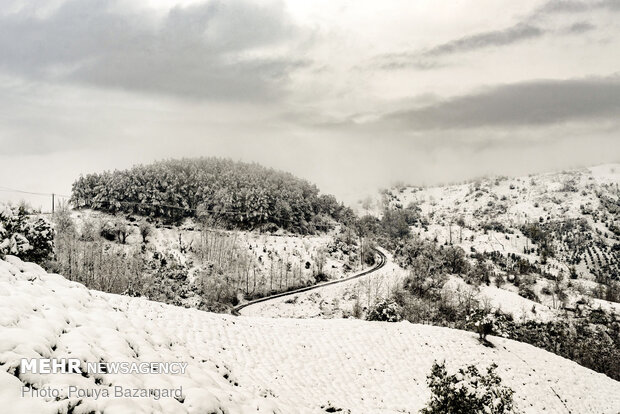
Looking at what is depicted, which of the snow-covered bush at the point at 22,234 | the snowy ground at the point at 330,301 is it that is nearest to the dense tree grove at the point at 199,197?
the snowy ground at the point at 330,301

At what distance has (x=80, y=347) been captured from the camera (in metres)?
10.0

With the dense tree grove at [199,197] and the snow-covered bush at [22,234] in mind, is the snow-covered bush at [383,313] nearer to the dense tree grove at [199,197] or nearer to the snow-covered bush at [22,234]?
the snow-covered bush at [22,234]

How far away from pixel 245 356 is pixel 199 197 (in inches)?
5197

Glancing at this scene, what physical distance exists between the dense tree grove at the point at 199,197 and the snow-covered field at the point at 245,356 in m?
106

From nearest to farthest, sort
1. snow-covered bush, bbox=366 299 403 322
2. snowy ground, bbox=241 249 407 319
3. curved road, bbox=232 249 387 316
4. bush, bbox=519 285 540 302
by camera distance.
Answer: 1. snow-covered bush, bbox=366 299 403 322
2. snowy ground, bbox=241 249 407 319
3. curved road, bbox=232 249 387 316
4. bush, bbox=519 285 540 302

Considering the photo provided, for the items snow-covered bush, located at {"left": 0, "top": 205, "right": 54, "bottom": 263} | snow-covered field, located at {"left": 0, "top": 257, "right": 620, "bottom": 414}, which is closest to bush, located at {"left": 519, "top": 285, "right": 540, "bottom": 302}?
snow-covered field, located at {"left": 0, "top": 257, "right": 620, "bottom": 414}

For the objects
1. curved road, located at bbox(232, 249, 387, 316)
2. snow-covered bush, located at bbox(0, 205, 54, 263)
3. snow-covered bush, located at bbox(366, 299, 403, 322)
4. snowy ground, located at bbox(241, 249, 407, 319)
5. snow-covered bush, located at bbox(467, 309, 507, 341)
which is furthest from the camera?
curved road, located at bbox(232, 249, 387, 316)

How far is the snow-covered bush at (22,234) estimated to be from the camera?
17423mm
